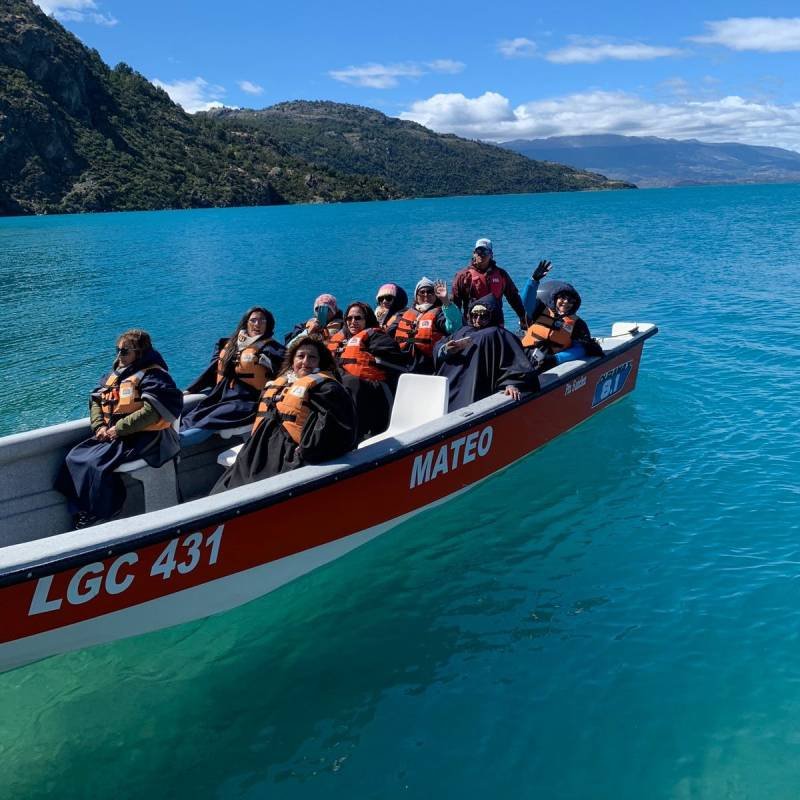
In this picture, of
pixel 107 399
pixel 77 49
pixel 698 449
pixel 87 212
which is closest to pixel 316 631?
pixel 107 399

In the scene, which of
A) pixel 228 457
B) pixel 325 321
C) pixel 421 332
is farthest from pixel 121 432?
pixel 421 332

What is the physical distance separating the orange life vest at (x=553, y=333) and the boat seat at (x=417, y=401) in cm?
202

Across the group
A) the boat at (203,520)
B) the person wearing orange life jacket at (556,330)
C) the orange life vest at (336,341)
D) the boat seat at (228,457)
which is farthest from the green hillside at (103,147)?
the boat at (203,520)

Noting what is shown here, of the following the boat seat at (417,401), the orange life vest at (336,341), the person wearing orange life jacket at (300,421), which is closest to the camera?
the person wearing orange life jacket at (300,421)

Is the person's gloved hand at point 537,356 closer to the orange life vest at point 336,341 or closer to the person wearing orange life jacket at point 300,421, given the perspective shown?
the orange life vest at point 336,341

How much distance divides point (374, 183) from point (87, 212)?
58055mm

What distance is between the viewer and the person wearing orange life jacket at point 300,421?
4957mm

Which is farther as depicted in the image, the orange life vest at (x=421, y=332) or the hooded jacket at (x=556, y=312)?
the hooded jacket at (x=556, y=312)

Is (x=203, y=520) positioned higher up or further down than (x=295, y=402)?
further down

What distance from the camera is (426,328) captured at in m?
7.31

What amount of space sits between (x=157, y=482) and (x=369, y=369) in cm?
213

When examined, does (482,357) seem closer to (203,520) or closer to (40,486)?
(203,520)

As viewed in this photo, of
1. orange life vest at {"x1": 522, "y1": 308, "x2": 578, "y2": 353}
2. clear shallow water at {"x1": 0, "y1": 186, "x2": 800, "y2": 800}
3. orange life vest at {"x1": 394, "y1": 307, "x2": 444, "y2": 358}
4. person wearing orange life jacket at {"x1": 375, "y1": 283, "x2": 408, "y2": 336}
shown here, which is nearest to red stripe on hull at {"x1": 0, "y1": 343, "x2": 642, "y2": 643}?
clear shallow water at {"x1": 0, "y1": 186, "x2": 800, "y2": 800}

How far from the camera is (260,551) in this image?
188 inches
